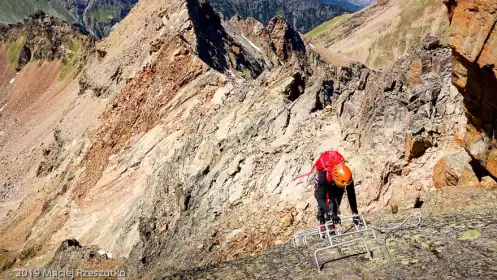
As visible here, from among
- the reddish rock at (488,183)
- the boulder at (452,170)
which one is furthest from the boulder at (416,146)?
the reddish rock at (488,183)

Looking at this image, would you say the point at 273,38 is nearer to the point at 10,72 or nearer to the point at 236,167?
the point at 236,167

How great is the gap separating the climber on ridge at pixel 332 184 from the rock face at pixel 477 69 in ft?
12.2

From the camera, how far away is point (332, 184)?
14.0 metres

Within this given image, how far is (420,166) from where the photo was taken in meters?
16.8

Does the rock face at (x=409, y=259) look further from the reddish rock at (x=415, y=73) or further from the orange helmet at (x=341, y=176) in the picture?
the reddish rock at (x=415, y=73)

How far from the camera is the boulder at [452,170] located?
1417 cm

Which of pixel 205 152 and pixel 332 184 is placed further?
pixel 205 152

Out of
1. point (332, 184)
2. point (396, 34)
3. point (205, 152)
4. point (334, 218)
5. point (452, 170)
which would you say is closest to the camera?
point (334, 218)

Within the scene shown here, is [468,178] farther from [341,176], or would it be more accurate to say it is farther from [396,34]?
[396,34]

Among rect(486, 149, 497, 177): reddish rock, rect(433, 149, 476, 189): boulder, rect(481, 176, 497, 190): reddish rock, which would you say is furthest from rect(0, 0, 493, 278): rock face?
rect(486, 149, 497, 177): reddish rock

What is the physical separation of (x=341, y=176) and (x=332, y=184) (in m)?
1.10

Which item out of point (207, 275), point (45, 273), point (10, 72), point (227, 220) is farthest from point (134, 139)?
point (10, 72)

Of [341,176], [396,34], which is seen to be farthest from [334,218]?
[396,34]

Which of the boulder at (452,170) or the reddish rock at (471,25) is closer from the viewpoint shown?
the reddish rock at (471,25)
